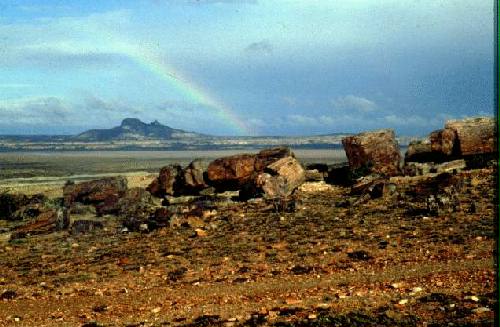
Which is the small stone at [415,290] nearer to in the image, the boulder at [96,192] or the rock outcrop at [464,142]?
the rock outcrop at [464,142]

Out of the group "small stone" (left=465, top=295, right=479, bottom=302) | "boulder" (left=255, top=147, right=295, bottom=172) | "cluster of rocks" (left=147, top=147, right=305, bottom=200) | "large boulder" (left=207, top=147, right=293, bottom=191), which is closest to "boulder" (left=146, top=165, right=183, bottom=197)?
"cluster of rocks" (left=147, top=147, right=305, bottom=200)

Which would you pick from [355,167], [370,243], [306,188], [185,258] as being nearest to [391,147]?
[355,167]

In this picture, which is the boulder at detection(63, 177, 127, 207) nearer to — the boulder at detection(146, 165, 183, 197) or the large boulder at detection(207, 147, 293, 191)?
the boulder at detection(146, 165, 183, 197)

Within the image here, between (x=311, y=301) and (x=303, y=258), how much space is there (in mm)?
5111

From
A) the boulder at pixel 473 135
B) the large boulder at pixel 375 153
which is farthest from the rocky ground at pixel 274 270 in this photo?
the large boulder at pixel 375 153

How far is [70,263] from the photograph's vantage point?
20.5 metres

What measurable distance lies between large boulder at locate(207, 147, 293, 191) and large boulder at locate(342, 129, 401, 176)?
4.28m

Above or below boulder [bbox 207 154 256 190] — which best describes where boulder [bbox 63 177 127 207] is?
below

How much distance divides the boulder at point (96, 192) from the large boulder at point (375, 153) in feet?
50.4

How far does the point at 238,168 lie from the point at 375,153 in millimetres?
8976

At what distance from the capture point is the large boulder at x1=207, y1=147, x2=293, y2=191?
39.0 metres

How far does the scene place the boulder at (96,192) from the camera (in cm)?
3869

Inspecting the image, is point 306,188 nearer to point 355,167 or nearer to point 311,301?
point 355,167

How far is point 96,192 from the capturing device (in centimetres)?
3953
